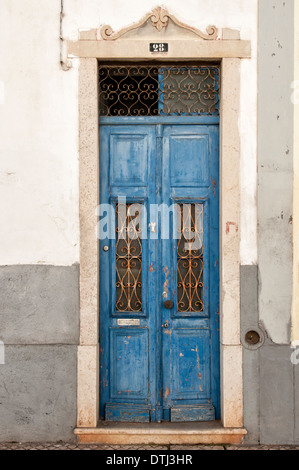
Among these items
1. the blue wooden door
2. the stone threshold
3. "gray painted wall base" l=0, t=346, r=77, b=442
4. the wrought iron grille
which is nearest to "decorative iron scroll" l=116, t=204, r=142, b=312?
the blue wooden door

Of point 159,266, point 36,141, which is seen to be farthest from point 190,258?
point 36,141

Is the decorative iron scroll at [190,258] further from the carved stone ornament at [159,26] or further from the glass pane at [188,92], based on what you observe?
the carved stone ornament at [159,26]

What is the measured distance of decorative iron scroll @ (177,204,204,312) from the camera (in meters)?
4.91

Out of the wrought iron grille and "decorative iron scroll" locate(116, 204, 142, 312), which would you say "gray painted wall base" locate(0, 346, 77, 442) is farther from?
the wrought iron grille

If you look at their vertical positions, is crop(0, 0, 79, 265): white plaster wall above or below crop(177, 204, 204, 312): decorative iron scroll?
above

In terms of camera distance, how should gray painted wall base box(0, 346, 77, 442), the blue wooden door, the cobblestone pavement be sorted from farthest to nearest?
the blue wooden door < gray painted wall base box(0, 346, 77, 442) < the cobblestone pavement

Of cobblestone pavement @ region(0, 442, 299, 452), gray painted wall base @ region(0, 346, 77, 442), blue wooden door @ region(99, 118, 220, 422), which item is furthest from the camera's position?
blue wooden door @ region(99, 118, 220, 422)

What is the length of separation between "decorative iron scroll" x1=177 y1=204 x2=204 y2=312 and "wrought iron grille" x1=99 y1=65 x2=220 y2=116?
0.96 metres

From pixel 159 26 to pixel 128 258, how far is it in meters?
2.19

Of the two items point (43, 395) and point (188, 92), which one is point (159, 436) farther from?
point (188, 92)

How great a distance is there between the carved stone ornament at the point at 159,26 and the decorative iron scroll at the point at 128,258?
1.59 meters

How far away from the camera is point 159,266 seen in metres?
4.90
